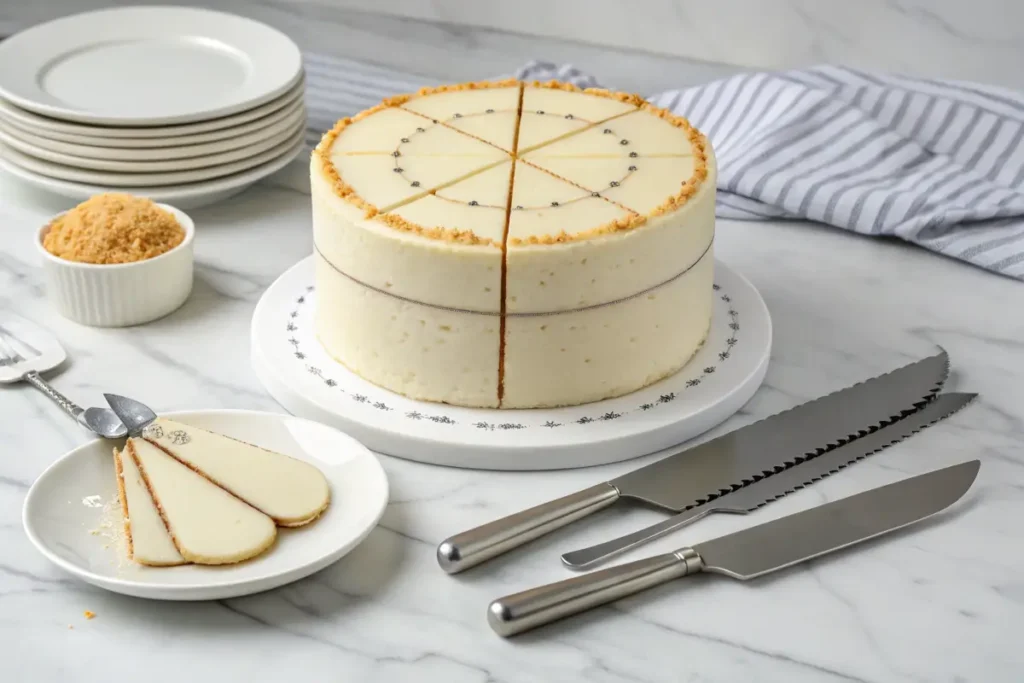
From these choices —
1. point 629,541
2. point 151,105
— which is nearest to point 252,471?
point 629,541

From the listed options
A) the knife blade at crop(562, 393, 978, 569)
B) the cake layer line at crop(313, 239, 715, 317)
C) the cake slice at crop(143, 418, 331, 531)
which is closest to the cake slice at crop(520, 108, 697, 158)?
the cake layer line at crop(313, 239, 715, 317)

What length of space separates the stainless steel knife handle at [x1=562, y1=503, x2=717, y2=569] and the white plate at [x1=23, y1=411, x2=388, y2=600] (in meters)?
0.19

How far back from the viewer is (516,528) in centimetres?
112

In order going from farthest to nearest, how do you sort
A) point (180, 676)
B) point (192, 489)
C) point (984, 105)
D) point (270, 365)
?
point (984, 105), point (270, 365), point (192, 489), point (180, 676)

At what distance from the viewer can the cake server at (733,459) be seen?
112 centimetres

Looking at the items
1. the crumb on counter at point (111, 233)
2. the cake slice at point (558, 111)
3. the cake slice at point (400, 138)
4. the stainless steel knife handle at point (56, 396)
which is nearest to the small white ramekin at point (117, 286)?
the crumb on counter at point (111, 233)

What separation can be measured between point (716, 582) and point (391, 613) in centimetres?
30

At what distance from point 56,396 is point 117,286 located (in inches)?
7.6

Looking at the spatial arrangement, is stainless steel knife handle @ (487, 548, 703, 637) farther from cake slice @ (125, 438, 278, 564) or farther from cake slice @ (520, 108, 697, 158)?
cake slice @ (520, 108, 697, 158)

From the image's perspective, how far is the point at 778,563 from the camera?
1.10m

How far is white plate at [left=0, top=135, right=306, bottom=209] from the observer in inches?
66.9

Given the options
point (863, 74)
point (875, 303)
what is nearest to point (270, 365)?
point (875, 303)

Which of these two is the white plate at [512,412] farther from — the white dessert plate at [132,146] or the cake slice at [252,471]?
the white dessert plate at [132,146]

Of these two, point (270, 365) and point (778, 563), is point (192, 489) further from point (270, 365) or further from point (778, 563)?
point (778, 563)
